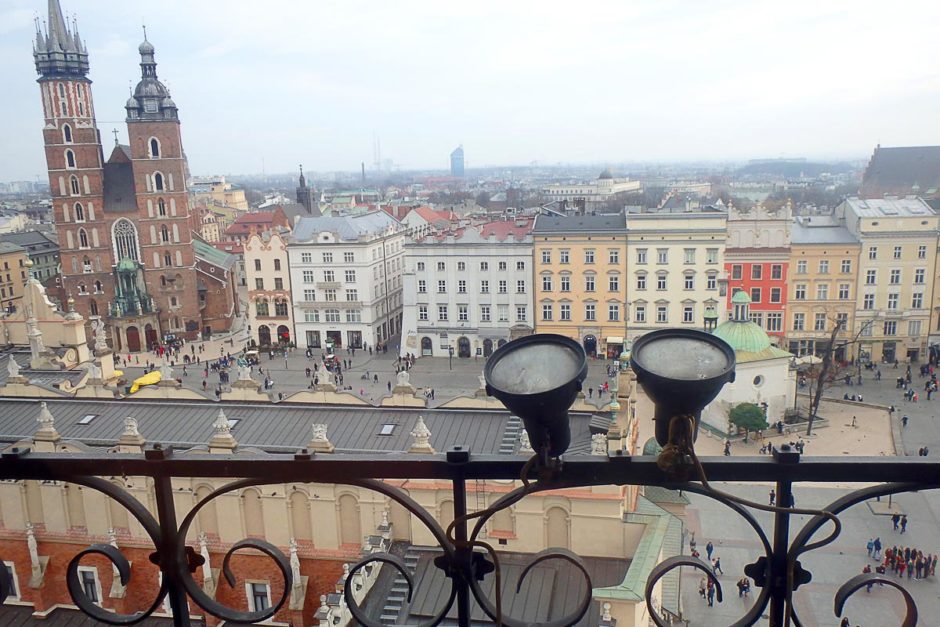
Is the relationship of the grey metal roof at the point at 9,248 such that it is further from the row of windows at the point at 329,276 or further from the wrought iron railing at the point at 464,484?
the wrought iron railing at the point at 464,484

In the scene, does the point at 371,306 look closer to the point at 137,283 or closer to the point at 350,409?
the point at 137,283

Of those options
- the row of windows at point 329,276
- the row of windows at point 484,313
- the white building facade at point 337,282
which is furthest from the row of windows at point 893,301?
the row of windows at point 329,276

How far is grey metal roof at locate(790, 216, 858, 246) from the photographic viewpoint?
4709 cm

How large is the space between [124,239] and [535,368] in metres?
62.9

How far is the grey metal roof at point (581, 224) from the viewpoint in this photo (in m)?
48.6

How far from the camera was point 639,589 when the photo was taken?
14.5 metres

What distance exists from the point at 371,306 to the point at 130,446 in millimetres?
35872

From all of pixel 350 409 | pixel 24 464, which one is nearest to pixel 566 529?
pixel 350 409

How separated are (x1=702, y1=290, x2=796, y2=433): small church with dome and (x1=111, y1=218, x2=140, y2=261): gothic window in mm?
45447

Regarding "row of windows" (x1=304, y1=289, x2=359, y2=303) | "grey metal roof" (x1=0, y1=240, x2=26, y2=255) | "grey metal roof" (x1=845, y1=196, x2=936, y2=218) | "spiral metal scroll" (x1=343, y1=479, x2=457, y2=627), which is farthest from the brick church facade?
"spiral metal scroll" (x1=343, y1=479, x2=457, y2=627)

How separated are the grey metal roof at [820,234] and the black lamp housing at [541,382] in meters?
48.6

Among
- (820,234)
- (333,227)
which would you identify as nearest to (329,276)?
(333,227)

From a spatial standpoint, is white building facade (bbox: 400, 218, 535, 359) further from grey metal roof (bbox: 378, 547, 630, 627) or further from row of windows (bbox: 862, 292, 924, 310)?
grey metal roof (bbox: 378, 547, 630, 627)

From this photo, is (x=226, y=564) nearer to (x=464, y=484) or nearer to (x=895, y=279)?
(x=464, y=484)
